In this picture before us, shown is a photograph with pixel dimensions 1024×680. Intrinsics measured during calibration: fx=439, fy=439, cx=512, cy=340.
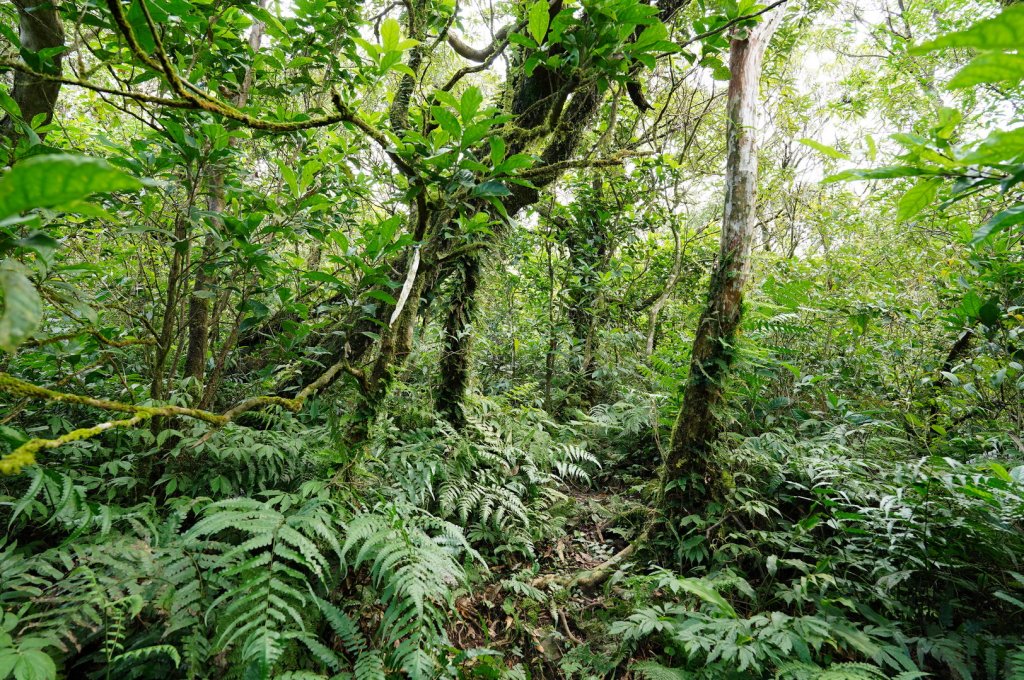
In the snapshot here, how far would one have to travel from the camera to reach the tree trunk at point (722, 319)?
350 cm

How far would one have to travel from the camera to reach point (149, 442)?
2340 mm

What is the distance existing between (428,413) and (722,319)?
8.35 feet

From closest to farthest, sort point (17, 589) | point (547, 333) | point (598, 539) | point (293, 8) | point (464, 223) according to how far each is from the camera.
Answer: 1. point (17, 589)
2. point (464, 223)
3. point (293, 8)
4. point (598, 539)
5. point (547, 333)

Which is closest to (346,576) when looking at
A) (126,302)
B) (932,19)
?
(126,302)

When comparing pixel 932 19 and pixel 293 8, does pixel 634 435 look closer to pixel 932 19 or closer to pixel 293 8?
pixel 293 8

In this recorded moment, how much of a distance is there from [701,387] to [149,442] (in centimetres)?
370

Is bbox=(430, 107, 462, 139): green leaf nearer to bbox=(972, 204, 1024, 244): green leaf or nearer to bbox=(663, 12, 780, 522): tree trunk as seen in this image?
bbox=(972, 204, 1024, 244): green leaf

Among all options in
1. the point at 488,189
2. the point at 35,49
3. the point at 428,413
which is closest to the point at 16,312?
the point at 488,189

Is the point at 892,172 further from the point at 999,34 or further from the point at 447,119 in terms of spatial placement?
the point at 447,119

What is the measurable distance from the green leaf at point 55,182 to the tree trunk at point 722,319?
3.60 meters

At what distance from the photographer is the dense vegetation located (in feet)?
5.28

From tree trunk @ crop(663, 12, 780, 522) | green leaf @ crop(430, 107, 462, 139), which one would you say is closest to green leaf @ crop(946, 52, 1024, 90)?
green leaf @ crop(430, 107, 462, 139)

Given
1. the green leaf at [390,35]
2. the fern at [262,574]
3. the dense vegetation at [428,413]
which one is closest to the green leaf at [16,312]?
the dense vegetation at [428,413]

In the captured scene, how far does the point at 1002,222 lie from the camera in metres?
0.75
